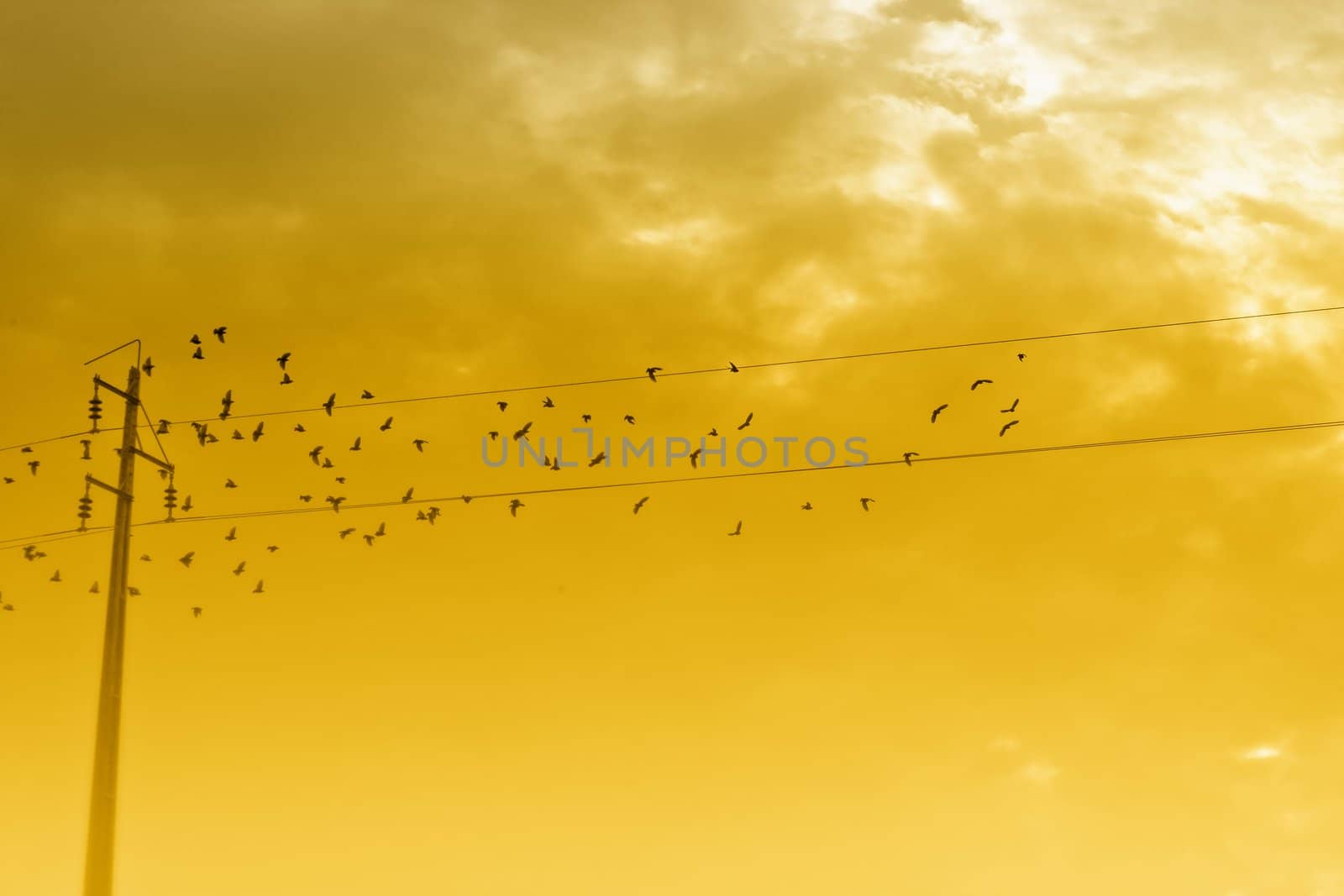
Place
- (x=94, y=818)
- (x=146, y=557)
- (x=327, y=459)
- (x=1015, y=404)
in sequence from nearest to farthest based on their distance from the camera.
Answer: (x=94, y=818) → (x=1015, y=404) → (x=146, y=557) → (x=327, y=459)

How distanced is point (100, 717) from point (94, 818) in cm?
171

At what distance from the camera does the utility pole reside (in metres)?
23.8

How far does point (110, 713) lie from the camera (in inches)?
979

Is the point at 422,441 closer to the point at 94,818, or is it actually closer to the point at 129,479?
the point at 129,479

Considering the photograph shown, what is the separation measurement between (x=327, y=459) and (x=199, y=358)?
3.52 m

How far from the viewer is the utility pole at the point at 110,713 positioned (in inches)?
935

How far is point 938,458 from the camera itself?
29203 millimetres

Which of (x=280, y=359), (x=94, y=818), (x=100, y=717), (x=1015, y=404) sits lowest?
(x=94, y=818)

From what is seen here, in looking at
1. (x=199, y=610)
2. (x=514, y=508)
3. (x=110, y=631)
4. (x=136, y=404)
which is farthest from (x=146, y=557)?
(x=514, y=508)

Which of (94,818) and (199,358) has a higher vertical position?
(199,358)

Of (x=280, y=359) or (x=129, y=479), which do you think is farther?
(x=280, y=359)

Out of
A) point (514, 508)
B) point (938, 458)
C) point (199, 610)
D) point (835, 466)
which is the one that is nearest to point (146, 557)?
point (199, 610)

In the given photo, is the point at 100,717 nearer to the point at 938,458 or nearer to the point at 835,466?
the point at 835,466

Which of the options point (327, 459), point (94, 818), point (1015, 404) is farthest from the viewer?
point (327, 459)
